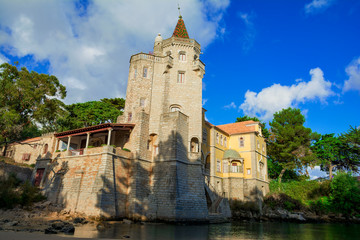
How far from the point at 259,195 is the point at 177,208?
16212 mm

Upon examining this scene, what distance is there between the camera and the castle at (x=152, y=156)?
68.9 ft

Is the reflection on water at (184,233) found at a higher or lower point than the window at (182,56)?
lower

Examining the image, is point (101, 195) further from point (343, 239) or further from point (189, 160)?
point (343, 239)

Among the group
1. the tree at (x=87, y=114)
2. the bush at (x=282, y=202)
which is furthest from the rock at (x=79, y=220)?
the bush at (x=282, y=202)

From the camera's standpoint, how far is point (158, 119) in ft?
82.0

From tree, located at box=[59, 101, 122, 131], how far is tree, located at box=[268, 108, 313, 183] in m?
25.3

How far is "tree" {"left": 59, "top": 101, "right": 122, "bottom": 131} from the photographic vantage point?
38.4 m

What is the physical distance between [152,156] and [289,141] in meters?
24.3

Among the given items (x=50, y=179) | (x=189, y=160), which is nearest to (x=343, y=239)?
(x=189, y=160)

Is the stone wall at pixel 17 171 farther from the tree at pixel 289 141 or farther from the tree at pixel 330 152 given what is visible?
the tree at pixel 330 152

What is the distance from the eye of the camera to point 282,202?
3384cm

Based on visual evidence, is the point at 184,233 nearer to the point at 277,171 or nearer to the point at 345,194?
the point at 345,194

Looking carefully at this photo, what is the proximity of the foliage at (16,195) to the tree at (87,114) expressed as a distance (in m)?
16.6

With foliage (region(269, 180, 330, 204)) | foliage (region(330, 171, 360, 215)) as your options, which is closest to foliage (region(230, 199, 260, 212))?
foliage (region(269, 180, 330, 204))
